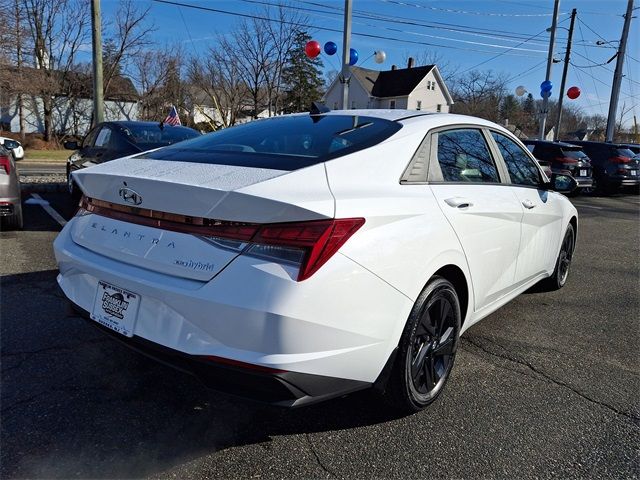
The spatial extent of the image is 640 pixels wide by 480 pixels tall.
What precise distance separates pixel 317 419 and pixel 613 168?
15666 millimetres

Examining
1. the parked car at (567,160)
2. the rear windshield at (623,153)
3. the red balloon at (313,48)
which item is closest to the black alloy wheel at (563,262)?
the parked car at (567,160)

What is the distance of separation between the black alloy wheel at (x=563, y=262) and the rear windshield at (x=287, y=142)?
2.80 meters

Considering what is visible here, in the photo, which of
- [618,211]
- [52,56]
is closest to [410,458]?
[618,211]

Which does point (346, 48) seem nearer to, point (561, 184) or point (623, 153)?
point (623, 153)

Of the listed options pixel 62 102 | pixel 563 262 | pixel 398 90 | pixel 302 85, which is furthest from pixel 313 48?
pixel 398 90

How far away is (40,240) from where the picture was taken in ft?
19.4

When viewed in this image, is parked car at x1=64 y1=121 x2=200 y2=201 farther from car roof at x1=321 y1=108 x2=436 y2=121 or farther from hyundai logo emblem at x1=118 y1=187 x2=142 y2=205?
hyundai logo emblem at x1=118 y1=187 x2=142 y2=205

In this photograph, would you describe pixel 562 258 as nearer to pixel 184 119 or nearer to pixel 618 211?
pixel 618 211

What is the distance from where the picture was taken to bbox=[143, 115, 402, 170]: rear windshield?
2.40 m

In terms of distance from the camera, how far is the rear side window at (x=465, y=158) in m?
2.91

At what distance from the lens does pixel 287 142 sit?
110 inches

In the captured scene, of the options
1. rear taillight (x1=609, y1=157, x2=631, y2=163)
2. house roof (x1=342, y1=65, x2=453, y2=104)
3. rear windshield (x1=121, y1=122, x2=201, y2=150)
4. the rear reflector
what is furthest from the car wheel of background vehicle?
house roof (x1=342, y1=65, x2=453, y2=104)

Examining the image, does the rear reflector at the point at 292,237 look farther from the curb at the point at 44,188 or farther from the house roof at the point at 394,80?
the house roof at the point at 394,80

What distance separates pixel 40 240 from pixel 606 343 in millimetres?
5954
